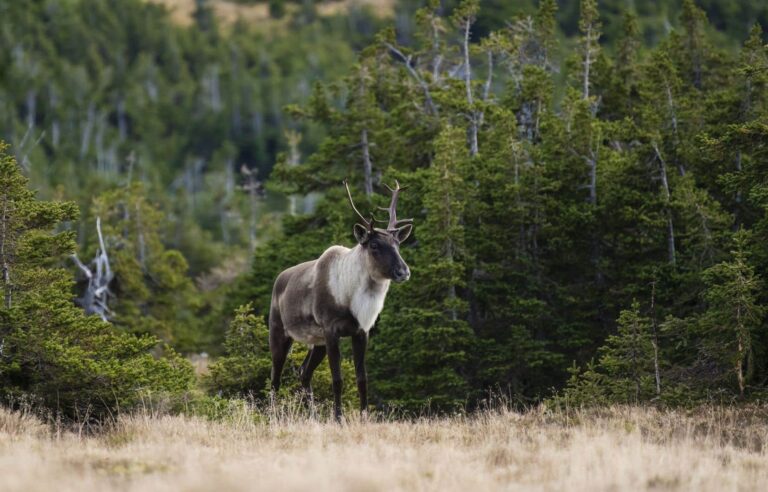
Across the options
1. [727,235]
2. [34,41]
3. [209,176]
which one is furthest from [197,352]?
[34,41]

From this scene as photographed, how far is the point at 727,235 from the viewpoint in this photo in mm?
20016

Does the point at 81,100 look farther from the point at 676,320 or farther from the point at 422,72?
the point at 676,320

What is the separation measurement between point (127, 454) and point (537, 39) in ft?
97.6

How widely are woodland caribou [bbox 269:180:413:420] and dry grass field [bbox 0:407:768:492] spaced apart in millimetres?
1254

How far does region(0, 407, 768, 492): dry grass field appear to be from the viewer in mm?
8148

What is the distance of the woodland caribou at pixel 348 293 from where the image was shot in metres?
13.4

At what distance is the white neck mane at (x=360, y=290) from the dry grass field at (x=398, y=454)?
1.71 m

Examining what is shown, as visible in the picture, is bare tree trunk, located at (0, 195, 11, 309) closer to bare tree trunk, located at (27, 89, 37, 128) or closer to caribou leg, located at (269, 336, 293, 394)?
caribou leg, located at (269, 336, 293, 394)

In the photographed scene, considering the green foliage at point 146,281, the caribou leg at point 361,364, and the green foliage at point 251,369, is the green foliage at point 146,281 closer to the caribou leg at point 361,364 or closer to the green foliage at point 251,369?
the green foliage at point 251,369

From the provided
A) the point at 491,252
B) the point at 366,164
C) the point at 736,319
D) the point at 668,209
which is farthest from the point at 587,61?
the point at 736,319

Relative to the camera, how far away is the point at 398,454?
31.5ft

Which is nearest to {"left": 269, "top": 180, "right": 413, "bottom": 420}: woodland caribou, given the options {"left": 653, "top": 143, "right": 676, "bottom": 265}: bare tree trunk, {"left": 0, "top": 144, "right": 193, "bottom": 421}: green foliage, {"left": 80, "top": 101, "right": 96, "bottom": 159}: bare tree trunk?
{"left": 0, "top": 144, "right": 193, "bottom": 421}: green foliage

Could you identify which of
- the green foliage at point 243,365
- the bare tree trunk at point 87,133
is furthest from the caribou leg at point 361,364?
the bare tree trunk at point 87,133

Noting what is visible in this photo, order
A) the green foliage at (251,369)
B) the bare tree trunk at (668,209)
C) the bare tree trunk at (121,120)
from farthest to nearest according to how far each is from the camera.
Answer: the bare tree trunk at (121,120) → the bare tree trunk at (668,209) → the green foliage at (251,369)
